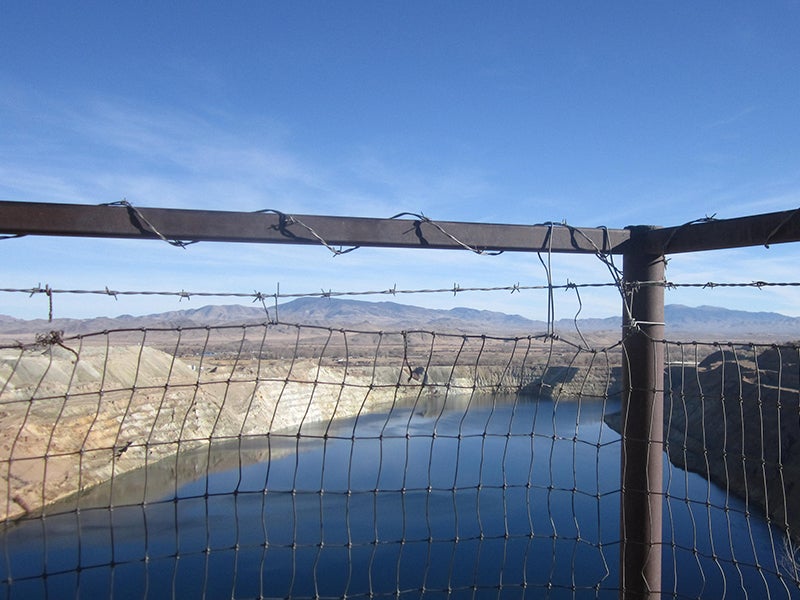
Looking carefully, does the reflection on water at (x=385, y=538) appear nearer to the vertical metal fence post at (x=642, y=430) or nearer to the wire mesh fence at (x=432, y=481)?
the wire mesh fence at (x=432, y=481)

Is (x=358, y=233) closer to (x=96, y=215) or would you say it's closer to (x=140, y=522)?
(x=96, y=215)

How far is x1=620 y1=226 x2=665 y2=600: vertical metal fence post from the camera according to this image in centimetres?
238

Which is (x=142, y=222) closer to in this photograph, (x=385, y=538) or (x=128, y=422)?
(x=385, y=538)

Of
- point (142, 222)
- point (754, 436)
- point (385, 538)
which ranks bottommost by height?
point (385, 538)

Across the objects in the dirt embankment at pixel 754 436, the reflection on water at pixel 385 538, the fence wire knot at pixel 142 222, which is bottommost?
the reflection on water at pixel 385 538

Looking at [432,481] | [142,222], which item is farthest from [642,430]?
[432,481]

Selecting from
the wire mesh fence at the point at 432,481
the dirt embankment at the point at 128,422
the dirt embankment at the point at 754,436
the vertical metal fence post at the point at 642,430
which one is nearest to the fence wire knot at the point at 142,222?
the wire mesh fence at the point at 432,481

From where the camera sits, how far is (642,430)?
2396mm

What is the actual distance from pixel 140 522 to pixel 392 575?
6691 mm

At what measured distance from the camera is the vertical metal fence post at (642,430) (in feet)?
7.79

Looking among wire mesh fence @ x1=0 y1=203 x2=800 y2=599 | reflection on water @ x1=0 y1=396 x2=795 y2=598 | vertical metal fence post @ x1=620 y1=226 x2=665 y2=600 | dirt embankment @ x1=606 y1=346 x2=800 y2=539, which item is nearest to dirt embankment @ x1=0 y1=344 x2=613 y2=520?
wire mesh fence @ x1=0 y1=203 x2=800 y2=599

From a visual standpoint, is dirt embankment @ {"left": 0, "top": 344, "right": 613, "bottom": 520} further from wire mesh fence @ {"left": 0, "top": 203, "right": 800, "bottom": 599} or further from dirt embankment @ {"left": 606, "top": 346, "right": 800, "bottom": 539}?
dirt embankment @ {"left": 606, "top": 346, "right": 800, "bottom": 539}

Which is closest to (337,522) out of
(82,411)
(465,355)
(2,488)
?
(2,488)

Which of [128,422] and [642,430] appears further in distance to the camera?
[128,422]
